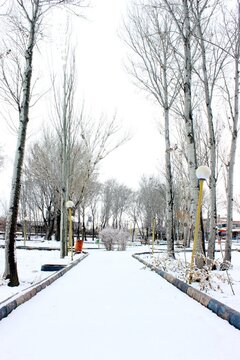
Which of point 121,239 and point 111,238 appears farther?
point 121,239

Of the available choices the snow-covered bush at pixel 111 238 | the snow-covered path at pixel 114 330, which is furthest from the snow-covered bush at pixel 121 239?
the snow-covered path at pixel 114 330

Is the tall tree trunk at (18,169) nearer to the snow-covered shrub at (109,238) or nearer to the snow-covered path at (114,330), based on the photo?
the snow-covered path at (114,330)

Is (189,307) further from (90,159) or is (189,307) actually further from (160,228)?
(160,228)

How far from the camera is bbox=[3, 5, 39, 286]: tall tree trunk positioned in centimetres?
560

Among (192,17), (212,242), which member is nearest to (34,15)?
(192,17)

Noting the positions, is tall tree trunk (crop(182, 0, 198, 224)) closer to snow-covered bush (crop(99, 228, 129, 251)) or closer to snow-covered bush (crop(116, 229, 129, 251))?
snow-covered bush (crop(99, 228, 129, 251))

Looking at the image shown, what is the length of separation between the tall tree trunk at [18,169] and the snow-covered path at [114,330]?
1537 mm

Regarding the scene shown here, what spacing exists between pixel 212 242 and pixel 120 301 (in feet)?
16.0

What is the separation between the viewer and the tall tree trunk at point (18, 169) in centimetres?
560

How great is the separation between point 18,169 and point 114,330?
4.06 metres

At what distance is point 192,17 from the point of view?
7.02 m

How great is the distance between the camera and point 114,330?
2.66 metres

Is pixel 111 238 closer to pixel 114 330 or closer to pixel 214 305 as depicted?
pixel 214 305

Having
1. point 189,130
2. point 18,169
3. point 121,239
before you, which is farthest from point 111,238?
point 18,169
